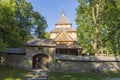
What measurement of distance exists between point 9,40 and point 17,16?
14044mm

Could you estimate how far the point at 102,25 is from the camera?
40000mm

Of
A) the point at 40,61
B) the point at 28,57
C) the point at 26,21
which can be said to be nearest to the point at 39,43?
the point at 28,57

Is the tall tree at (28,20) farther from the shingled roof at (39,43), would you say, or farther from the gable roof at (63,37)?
the shingled roof at (39,43)


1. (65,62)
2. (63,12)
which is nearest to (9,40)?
(65,62)

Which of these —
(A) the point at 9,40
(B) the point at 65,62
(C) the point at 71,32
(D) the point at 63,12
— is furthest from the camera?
(D) the point at 63,12

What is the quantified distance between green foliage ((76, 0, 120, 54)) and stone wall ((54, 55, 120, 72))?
585cm

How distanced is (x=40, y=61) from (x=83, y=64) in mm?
5178

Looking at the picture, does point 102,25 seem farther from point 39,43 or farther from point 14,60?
point 14,60

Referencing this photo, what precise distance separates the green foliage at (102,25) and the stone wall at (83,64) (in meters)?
5.85

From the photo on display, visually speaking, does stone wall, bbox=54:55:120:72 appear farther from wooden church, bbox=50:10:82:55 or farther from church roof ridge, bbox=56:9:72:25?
church roof ridge, bbox=56:9:72:25

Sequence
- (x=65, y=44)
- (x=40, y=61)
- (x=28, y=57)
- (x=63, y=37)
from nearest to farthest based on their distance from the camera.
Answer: (x=28, y=57)
(x=40, y=61)
(x=65, y=44)
(x=63, y=37)

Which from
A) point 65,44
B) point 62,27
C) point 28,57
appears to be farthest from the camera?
point 62,27

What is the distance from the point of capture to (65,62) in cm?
2988

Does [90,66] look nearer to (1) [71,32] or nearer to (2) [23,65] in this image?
(2) [23,65]
